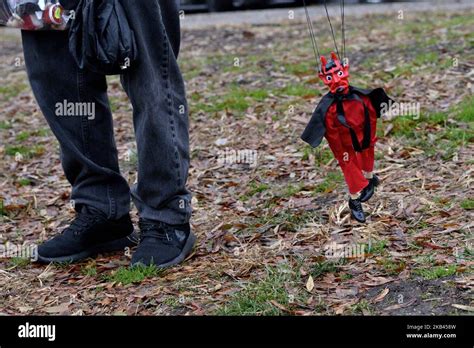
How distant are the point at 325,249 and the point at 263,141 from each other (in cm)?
187

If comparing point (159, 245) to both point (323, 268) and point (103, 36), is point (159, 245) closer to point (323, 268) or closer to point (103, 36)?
point (323, 268)

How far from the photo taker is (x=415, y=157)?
4.62 m

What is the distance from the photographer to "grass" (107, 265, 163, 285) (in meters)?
3.41

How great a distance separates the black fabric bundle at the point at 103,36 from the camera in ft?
→ 10.5

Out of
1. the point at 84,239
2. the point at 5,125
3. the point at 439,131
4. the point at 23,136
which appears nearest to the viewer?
the point at 84,239

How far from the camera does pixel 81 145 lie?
11.8ft

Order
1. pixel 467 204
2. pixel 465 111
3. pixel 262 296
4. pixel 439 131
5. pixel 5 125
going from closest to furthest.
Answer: pixel 262 296 → pixel 467 204 → pixel 439 131 → pixel 465 111 → pixel 5 125

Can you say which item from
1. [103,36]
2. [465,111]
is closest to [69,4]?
[103,36]

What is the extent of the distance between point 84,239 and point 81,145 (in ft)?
1.42

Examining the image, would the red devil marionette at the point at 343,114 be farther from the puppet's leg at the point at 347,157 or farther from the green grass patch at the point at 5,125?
the green grass patch at the point at 5,125

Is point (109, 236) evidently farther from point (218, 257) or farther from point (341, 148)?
point (341, 148)

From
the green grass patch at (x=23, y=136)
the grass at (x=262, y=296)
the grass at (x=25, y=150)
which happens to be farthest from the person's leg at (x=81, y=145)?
the green grass patch at (x=23, y=136)

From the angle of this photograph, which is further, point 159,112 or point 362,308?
point 159,112

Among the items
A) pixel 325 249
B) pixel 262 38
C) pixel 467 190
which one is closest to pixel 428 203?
pixel 467 190
